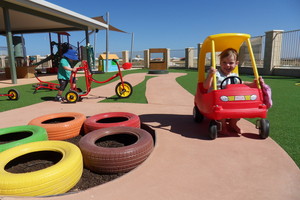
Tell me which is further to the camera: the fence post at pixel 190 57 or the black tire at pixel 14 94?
the fence post at pixel 190 57

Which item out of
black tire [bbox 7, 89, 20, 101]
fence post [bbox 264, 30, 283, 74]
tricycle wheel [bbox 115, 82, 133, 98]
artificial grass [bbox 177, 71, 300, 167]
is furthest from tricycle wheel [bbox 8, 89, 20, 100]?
fence post [bbox 264, 30, 283, 74]

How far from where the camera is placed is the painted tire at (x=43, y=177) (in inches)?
74.5

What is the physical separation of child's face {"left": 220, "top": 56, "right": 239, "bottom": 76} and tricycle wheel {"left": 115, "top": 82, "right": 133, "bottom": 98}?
3.95 metres

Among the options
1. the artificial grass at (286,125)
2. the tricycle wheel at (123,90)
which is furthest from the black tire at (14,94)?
the artificial grass at (286,125)

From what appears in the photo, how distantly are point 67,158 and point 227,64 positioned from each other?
8.89ft

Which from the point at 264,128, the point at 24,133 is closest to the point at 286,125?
the point at 264,128

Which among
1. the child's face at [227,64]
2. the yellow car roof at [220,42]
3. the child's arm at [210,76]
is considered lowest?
the child's arm at [210,76]

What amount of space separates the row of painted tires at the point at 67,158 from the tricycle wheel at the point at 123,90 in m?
3.57

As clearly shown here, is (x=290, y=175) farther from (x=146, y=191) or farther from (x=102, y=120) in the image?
(x=102, y=120)

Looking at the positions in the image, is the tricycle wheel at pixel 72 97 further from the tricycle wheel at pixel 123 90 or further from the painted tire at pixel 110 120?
the painted tire at pixel 110 120

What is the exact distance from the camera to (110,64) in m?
23.0

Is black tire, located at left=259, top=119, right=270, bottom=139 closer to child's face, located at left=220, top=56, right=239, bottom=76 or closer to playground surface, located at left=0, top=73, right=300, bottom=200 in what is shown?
playground surface, located at left=0, top=73, right=300, bottom=200

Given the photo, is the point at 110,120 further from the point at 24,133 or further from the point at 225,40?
the point at 225,40

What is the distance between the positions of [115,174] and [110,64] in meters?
21.2
